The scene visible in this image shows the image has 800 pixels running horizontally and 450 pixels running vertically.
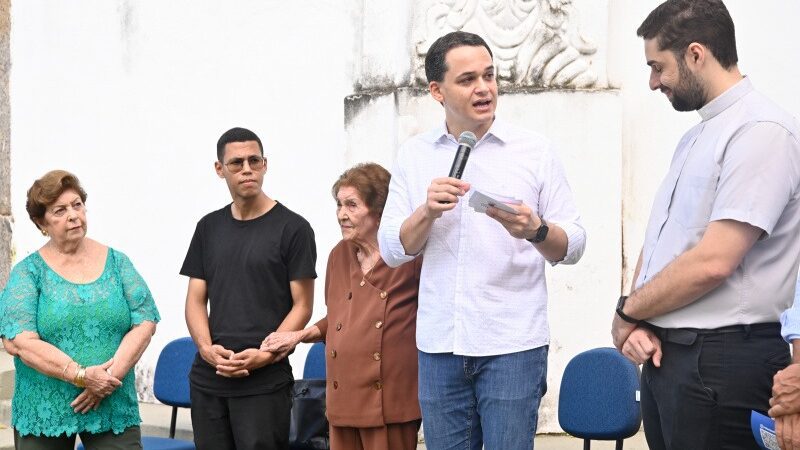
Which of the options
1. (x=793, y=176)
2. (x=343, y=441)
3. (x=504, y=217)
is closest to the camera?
(x=793, y=176)

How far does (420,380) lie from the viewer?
3.99 meters

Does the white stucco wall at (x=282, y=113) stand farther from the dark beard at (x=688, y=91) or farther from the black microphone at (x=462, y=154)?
the dark beard at (x=688, y=91)

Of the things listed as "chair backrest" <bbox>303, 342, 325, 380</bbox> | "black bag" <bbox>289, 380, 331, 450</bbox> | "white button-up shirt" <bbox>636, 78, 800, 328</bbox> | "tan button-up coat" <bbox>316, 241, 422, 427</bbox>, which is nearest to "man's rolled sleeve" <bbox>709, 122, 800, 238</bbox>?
"white button-up shirt" <bbox>636, 78, 800, 328</bbox>

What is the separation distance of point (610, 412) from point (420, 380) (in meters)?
1.17

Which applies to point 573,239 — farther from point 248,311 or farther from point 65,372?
point 65,372

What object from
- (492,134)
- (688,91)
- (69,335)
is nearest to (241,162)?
(69,335)

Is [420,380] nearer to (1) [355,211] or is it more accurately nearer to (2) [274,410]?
(1) [355,211]

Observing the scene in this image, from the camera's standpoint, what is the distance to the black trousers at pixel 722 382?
334 cm

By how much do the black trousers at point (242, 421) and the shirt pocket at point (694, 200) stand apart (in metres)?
2.24

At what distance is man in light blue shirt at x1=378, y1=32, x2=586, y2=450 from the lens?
3812 millimetres

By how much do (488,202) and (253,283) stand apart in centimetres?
189

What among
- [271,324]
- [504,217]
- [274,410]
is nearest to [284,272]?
[271,324]

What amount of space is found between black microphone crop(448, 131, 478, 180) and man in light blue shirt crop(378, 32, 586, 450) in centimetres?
13

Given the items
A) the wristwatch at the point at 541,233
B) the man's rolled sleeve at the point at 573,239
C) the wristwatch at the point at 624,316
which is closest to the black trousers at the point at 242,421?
the man's rolled sleeve at the point at 573,239
